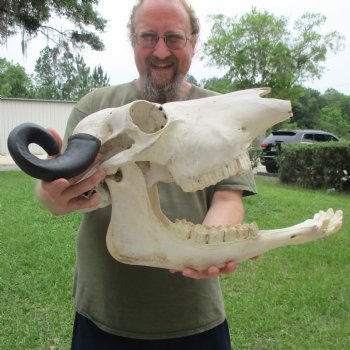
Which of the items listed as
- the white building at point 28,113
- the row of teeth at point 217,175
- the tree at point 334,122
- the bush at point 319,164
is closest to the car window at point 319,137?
the bush at point 319,164

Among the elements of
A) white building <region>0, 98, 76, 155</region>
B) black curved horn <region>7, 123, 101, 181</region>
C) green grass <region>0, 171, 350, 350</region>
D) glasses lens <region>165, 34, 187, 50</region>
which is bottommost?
green grass <region>0, 171, 350, 350</region>

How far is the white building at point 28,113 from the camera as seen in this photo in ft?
60.4

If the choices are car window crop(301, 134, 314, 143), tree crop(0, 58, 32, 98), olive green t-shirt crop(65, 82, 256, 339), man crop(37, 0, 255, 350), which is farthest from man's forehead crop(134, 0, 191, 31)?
tree crop(0, 58, 32, 98)

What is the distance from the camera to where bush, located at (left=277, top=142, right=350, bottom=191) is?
982cm

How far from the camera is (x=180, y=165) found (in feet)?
4.32

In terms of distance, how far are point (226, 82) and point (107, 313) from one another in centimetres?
2322

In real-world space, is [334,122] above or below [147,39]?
above

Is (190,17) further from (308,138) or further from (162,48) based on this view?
(308,138)

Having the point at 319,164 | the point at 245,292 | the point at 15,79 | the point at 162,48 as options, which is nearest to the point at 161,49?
the point at 162,48

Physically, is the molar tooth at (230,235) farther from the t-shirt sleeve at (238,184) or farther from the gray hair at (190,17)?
the gray hair at (190,17)

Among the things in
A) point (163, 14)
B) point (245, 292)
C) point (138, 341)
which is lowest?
point (245, 292)

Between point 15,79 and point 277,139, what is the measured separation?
41.5 m

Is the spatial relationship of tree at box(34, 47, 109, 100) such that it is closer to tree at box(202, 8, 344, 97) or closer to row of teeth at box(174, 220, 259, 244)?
tree at box(202, 8, 344, 97)

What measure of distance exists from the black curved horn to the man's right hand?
40mm
